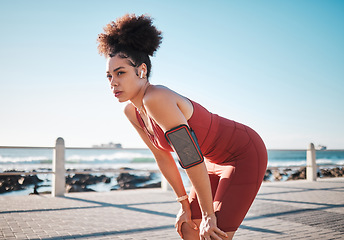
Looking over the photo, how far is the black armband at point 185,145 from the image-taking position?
164cm

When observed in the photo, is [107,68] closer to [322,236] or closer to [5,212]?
[322,236]

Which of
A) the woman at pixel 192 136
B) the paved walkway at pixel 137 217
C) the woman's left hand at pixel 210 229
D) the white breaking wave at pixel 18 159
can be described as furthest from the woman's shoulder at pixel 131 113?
the white breaking wave at pixel 18 159

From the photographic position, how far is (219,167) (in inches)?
80.2

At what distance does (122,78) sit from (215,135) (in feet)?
2.11

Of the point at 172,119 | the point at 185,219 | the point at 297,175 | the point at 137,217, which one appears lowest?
the point at 297,175

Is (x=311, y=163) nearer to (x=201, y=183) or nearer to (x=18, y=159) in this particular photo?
(x=201, y=183)

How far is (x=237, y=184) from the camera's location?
72.1 inches

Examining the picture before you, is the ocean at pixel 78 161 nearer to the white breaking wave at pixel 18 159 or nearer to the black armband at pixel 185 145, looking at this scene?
the white breaking wave at pixel 18 159

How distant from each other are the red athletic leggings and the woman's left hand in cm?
5

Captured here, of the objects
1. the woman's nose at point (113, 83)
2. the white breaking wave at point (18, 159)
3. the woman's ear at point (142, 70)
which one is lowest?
the white breaking wave at point (18, 159)

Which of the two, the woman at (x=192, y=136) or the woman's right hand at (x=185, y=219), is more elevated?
the woman at (x=192, y=136)

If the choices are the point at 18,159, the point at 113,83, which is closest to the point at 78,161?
the point at 18,159

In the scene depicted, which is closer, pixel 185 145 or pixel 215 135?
pixel 185 145

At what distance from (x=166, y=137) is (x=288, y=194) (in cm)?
829
